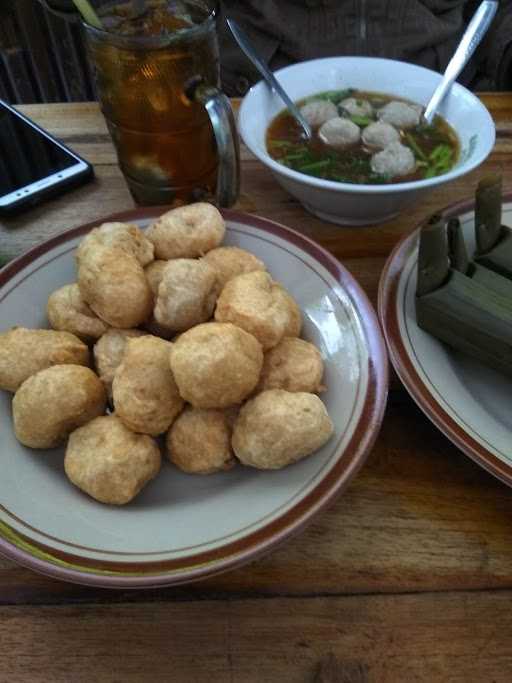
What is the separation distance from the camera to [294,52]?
2.10m

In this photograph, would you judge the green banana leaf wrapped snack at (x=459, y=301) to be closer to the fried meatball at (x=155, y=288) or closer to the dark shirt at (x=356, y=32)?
the fried meatball at (x=155, y=288)

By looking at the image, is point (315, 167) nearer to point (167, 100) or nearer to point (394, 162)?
point (394, 162)

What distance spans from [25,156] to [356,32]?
1293 millimetres

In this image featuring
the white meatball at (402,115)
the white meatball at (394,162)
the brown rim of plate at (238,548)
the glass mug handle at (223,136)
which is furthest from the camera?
the white meatball at (402,115)

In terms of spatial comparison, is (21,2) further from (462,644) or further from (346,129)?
(462,644)

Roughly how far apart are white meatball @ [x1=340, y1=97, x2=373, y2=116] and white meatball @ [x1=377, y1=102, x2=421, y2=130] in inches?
1.7

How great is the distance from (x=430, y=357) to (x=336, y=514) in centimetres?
31

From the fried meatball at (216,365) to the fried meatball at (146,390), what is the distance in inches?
1.4

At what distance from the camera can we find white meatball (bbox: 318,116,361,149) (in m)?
1.40

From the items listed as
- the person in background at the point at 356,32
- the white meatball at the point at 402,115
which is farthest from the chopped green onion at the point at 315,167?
the person in background at the point at 356,32

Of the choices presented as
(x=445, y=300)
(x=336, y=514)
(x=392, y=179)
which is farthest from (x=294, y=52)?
(x=336, y=514)

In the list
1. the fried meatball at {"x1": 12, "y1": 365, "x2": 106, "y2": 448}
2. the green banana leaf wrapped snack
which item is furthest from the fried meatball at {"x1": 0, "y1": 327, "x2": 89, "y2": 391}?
the green banana leaf wrapped snack

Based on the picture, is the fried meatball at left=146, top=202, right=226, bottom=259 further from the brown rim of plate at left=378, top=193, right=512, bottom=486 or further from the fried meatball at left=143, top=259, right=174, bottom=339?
the brown rim of plate at left=378, top=193, right=512, bottom=486

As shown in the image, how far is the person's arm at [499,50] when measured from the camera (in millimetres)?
2062
